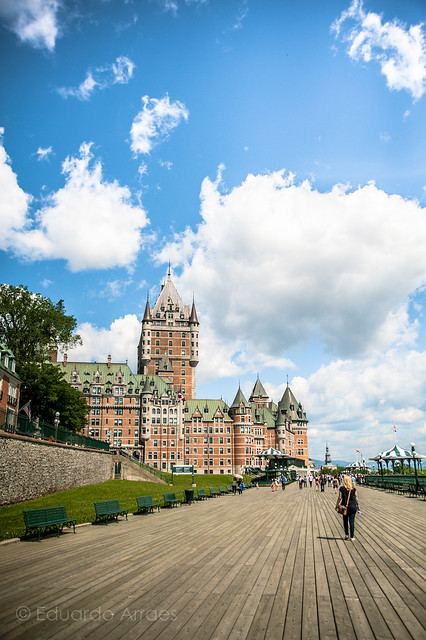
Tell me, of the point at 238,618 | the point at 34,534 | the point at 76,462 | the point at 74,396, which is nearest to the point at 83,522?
the point at 34,534

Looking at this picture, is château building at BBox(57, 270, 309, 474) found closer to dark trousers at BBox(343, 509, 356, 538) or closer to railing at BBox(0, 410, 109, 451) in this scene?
railing at BBox(0, 410, 109, 451)

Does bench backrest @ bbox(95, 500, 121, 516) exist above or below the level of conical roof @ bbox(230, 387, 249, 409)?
below

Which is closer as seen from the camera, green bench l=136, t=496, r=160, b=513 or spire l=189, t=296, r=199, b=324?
green bench l=136, t=496, r=160, b=513

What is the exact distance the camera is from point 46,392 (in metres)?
53.1

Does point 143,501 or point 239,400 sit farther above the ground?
point 239,400

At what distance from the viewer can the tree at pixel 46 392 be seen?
169 ft

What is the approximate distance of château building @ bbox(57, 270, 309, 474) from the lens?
4050 inches

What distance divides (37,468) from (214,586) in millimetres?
23883

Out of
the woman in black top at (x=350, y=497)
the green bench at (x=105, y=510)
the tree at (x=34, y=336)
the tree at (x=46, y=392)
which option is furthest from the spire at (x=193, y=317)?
the woman in black top at (x=350, y=497)

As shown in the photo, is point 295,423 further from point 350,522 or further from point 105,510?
point 350,522

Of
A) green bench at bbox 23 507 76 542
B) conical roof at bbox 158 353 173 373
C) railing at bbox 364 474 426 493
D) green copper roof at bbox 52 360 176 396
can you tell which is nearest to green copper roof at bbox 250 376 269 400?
conical roof at bbox 158 353 173 373

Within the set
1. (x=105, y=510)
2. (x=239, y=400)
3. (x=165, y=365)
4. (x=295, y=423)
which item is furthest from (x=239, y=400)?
(x=105, y=510)

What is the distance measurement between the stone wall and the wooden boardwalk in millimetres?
11066

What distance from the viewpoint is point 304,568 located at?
10695mm
